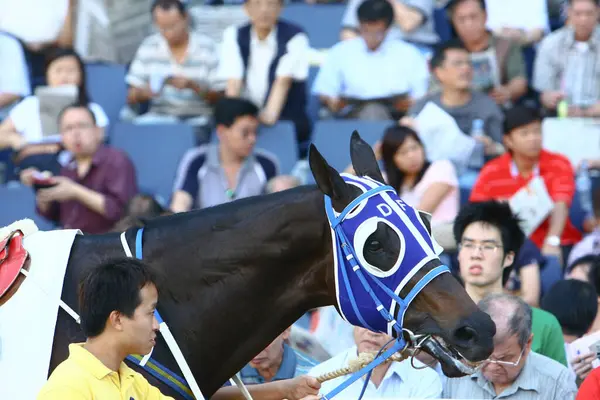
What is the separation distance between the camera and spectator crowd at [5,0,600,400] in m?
8.76

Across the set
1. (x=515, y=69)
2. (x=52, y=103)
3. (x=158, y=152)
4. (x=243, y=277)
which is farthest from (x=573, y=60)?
(x=243, y=277)

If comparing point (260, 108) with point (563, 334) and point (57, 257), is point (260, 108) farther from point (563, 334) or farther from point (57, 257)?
point (57, 257)

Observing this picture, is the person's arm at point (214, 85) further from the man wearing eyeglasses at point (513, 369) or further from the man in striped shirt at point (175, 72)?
the man wearing eyeglasses at point (513, 369)

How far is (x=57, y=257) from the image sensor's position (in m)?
4.61

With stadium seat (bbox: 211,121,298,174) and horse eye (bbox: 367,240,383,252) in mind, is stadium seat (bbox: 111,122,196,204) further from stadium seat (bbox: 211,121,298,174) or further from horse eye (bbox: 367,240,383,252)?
horse eye (bbox: 367,240,383,252)

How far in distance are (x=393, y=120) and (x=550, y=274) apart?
95.5 inches

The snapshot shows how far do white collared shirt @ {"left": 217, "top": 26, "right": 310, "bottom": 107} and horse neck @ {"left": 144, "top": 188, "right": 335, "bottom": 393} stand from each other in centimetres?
580

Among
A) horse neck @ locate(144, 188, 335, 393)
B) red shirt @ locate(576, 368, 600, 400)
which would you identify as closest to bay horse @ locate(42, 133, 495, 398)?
horse neck @ locate(144, 188, 335, 393)

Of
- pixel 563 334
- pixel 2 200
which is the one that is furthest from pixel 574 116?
pixel 2 200

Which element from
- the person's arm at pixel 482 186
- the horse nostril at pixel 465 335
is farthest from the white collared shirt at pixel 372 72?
the horse nostril at pixel 465 335

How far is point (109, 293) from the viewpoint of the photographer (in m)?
3.87

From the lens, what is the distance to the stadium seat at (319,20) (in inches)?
478

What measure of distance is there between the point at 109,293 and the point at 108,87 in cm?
768

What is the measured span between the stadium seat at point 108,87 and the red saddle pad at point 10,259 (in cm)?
661
